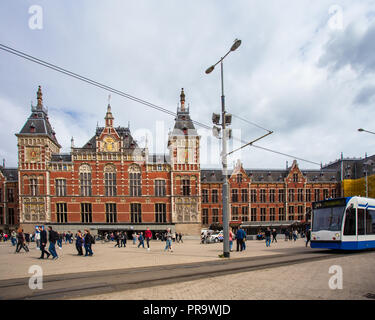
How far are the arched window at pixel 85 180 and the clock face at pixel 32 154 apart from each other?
6395 mm

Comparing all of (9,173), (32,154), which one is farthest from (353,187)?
(9,173)

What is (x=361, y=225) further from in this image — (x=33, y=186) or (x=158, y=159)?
(x=33, y=186)

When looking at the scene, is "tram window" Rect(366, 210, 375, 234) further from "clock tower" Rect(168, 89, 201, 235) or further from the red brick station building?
"clock tower" Rect(168, 89, 201, 235)

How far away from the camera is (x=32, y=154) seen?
39812mm

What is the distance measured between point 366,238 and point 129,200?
32.3 meters

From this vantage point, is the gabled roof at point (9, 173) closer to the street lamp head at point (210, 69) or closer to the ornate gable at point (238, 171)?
the ornate gable at point (238, 171)

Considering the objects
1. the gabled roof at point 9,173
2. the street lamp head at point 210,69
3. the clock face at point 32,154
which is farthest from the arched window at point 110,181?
the street lamp head at point 210,69

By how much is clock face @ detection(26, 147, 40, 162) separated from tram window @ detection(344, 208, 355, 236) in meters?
40.1

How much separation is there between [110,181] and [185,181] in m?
11.5

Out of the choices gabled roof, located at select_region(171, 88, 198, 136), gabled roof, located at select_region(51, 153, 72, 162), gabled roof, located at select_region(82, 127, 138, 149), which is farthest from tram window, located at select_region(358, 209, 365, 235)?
gabled roof, located at select_region(51, 153, 72, 162)

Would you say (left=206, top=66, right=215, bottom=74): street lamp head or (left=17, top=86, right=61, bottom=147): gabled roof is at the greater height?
(left=17, top=86, right=61, bottom=147): gabled roof

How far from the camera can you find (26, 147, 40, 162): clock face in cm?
3975

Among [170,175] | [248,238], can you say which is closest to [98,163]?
[170,175]
